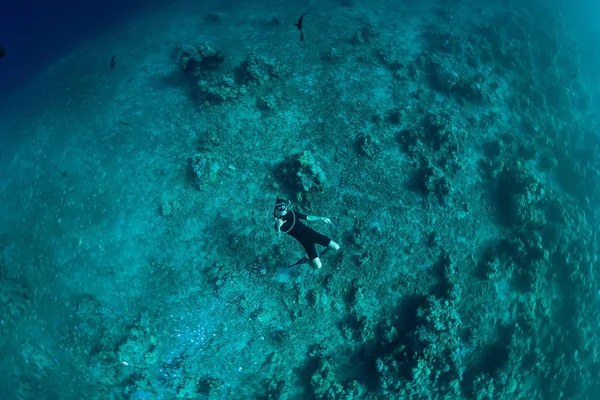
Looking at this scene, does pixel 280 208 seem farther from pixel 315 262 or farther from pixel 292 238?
pixel 292 238

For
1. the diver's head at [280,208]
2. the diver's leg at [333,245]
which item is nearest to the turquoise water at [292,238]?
the diver's leg at [333,245]

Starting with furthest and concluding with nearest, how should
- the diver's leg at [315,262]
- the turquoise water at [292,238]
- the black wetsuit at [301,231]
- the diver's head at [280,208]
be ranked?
the turquoise water at [292,238] < the diver's leg at [315,262] < the black wetsuit at [301,231] < the diver's head at [280,208]

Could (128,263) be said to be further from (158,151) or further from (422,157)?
(422,157)

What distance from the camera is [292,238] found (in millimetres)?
11117

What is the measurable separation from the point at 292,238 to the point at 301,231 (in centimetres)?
222

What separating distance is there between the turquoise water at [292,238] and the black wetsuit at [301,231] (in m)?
1.43

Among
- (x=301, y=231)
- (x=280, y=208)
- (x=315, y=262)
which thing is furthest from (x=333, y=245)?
(x=280, y=208)

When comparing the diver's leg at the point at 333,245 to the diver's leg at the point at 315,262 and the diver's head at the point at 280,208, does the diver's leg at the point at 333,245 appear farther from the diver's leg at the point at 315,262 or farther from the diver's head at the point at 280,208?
the diver's head at the point at 280,208

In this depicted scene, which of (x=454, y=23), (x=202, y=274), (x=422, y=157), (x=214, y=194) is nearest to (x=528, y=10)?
(x=454, y=23)

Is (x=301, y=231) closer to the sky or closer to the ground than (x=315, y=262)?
closer to the sky

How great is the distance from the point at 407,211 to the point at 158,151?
10.6 metres

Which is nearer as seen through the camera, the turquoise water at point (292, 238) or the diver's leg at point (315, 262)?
the diver's leg at point (315, 262)

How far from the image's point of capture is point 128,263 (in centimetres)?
1099

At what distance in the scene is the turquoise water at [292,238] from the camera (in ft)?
33.0
